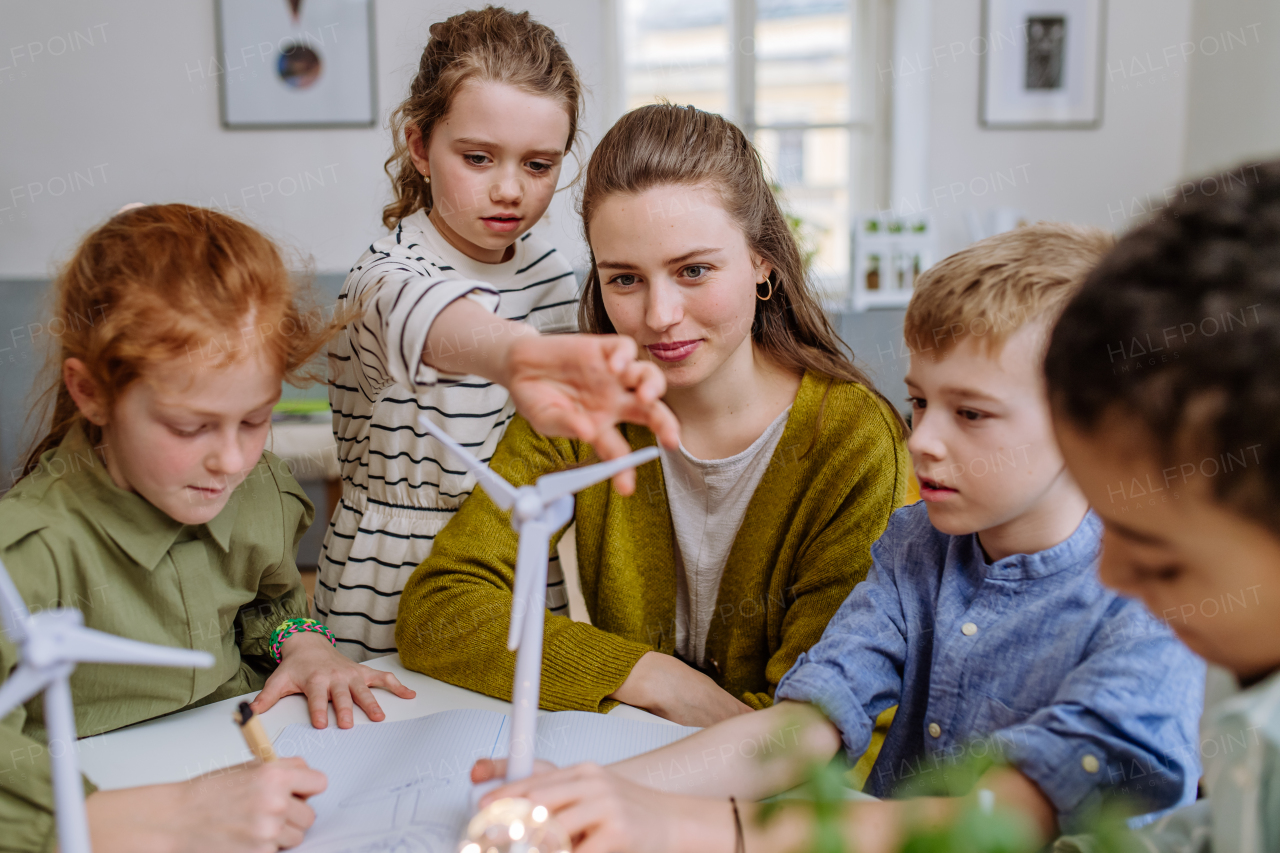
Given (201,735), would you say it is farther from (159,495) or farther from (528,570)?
(528,570)

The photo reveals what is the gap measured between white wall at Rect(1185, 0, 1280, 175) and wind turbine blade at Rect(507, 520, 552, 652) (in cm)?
328

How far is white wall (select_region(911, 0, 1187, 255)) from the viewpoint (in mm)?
3945

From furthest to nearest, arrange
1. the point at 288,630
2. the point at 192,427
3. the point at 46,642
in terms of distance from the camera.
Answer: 1. the point at 288,630
2. the point at 192,427
3. the point at 46,642

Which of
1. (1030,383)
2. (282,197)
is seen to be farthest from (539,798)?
(282,197)

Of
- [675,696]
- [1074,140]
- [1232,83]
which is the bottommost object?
[675,696]

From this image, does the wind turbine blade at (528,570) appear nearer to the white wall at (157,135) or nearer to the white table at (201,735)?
the white table at (201,735)

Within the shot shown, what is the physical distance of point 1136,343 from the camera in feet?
1.77

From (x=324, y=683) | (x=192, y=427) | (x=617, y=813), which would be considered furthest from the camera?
(x=324, y=683)

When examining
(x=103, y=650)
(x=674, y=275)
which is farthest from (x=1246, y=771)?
(x=674, y=275)

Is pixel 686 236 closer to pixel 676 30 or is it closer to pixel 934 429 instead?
pixel 934 429

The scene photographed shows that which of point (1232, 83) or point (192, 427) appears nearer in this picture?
point (192, 427)

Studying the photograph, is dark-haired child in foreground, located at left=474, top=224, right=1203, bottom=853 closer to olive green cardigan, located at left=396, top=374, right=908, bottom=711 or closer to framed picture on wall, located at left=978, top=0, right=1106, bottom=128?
olive green cardigan, located at left=396, top=374, right=908, bottom=711

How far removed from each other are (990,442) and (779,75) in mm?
3909

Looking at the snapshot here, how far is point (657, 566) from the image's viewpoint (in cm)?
121
